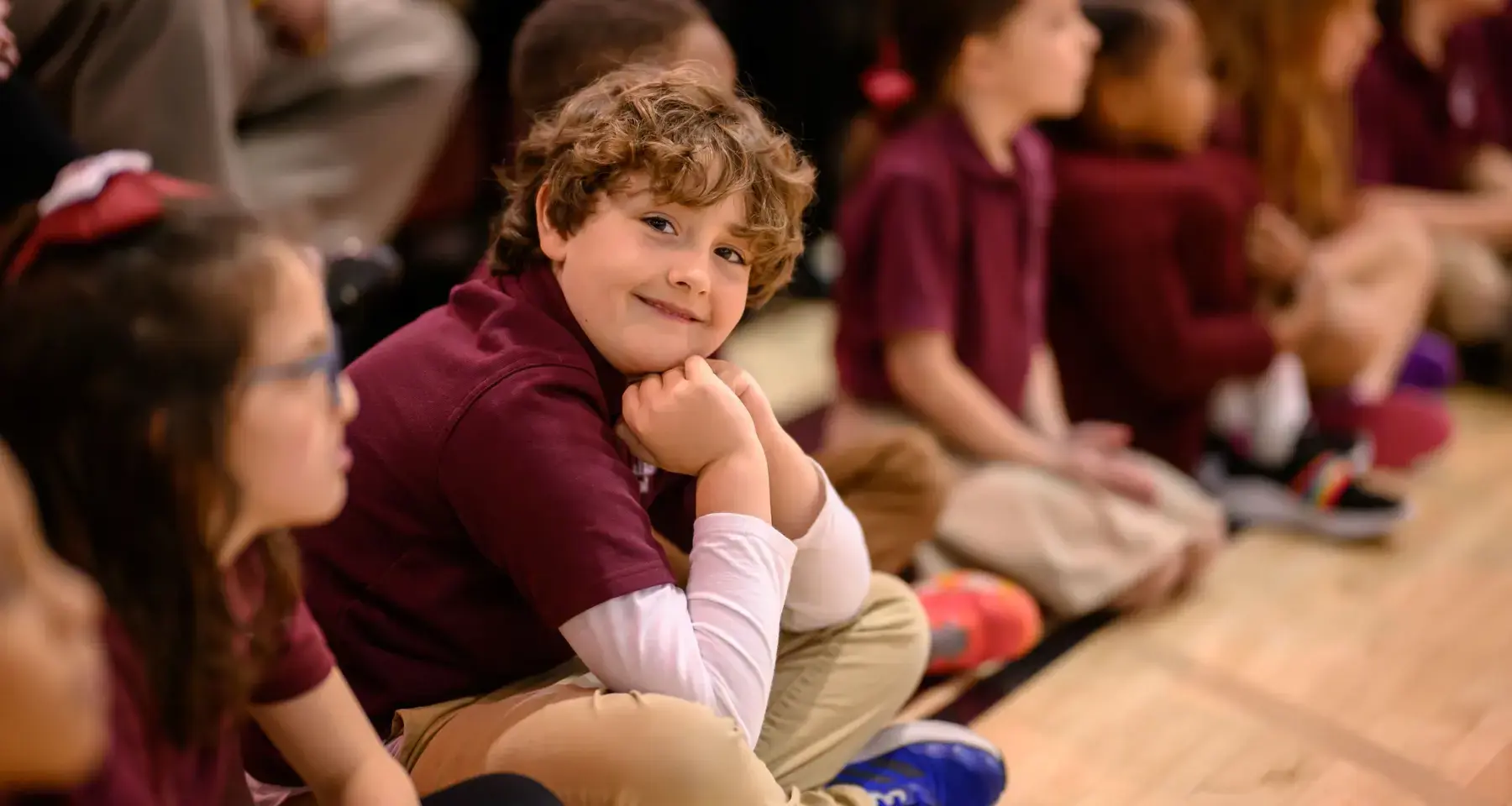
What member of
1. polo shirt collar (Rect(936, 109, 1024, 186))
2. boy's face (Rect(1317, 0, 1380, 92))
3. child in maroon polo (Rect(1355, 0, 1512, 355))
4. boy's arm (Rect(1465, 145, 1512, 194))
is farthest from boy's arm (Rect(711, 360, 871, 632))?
boy's arm (Rect(1465, 145, 1512, 194))

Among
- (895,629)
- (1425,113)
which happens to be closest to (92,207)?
(895,629)

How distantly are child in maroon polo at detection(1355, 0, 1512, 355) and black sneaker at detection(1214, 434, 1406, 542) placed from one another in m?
0.49

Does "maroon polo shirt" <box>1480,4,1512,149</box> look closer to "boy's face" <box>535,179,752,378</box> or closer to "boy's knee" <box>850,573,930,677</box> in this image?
"boy's knee" <box>850,573,930,677</box>

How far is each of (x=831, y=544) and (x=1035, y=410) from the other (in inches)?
25.7

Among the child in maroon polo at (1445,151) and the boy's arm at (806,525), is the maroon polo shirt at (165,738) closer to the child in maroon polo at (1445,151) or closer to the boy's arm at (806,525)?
the boy's arm at (806,525)

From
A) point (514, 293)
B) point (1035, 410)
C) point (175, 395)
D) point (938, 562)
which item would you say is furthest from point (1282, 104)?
point (175, 395)

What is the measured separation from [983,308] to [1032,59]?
261 millimetres

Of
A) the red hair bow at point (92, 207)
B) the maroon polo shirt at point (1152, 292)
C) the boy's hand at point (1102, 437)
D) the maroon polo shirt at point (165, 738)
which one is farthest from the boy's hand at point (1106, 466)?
the red hair bow at point (92, 207)

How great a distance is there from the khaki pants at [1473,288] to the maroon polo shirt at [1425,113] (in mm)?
144

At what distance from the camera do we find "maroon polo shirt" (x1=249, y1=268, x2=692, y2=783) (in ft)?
2.72

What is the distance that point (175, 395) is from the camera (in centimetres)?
63

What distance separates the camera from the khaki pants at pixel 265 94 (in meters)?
1.25

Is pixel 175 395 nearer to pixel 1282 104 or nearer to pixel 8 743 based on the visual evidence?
pixel 8 743

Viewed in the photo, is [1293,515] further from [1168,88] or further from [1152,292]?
[1168,88]
